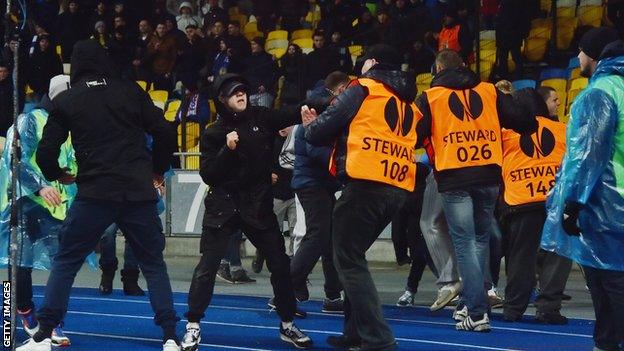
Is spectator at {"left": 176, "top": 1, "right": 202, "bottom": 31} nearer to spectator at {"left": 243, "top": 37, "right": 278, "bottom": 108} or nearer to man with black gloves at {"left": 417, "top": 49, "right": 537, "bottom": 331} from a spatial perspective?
spectator at {"left": 243, "top": 37, "right": 278, "bottom": 108}

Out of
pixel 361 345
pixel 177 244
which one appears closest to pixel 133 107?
pixel 361 345

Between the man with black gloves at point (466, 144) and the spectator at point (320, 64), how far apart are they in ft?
32.9

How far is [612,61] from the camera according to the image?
7809mm

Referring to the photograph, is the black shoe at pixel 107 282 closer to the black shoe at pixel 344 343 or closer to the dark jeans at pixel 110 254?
the dark jeans at pixel 110 254

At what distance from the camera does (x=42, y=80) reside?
2389cm

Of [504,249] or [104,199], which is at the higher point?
[104,199]

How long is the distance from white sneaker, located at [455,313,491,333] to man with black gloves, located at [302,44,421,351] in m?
1.72

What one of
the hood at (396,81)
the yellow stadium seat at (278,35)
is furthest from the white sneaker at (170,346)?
the yellow stadium seat at (278,35)

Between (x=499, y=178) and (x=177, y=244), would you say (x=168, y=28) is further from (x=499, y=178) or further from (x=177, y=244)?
(x=499, y=178)

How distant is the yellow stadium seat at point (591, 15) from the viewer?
20.3m

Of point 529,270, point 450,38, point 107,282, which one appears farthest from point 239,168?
point 450,38

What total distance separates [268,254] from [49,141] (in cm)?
168

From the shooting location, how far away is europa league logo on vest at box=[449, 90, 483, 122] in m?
10.3

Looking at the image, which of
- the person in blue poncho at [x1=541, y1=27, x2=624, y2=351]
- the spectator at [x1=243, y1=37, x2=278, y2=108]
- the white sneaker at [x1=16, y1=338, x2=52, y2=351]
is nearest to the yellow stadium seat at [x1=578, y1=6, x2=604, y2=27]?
the spectator at [x1=243, y1=37, x2=278, y2=108]
